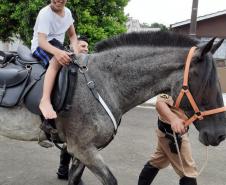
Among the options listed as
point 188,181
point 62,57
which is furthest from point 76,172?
point 62,57

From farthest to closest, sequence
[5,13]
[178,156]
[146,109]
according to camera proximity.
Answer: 1. [5,13]
2. [146,109]
3. [178,156]

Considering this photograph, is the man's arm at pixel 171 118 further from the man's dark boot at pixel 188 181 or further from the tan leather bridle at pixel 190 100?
the man's dark boot at pixel 188 181

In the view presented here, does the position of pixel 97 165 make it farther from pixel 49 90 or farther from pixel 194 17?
pixel 194 17

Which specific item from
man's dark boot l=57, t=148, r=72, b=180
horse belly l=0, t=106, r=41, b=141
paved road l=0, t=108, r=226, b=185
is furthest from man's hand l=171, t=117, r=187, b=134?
man's dark boot l=57, t=148, r=72, b=180

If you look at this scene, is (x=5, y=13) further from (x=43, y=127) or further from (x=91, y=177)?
(x=43, y=127)

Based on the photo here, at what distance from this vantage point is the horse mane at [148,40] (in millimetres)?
3422

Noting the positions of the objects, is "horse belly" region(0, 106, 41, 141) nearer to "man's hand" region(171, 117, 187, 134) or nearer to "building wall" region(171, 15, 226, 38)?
"man's hand" region(171, 117, 187, 134)

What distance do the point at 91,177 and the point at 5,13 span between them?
8698 mm

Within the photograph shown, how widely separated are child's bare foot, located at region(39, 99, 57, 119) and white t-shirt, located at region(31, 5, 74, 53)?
66cm

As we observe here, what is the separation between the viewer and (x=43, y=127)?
3551 mm

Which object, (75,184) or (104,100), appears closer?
(104,100)

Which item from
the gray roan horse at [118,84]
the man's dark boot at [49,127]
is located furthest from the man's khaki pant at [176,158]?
the man's dark boot at [49,127]

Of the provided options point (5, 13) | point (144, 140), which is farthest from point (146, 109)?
point (5, 13)

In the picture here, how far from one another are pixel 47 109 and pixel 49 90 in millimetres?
180
